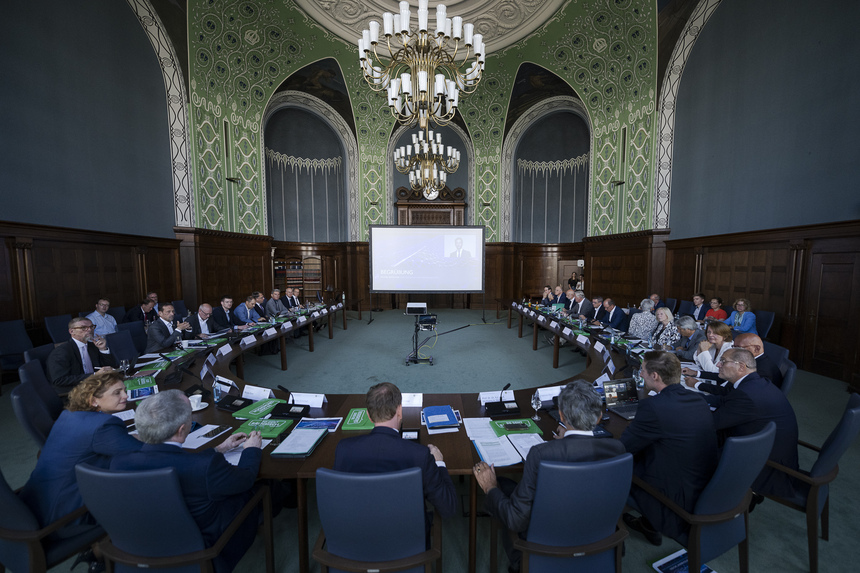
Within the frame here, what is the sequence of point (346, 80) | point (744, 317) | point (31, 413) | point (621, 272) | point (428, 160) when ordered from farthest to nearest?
1. point (346, 80)
2. point (621, 272)
3. point (428, 160)
4. point (744, 317)
5. point (31, 413)

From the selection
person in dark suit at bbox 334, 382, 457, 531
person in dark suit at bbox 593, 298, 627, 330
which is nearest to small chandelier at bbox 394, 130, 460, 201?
person in dark suit at bbox 593, 298, 627, 330

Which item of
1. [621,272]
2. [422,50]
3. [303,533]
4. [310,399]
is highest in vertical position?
[422,50]

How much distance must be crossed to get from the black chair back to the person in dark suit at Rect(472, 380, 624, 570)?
615 centimetres

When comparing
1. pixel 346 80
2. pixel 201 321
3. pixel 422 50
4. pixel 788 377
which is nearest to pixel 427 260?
pixel 422 50

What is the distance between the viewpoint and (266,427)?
216 cm

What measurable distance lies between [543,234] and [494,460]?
11.9 metres

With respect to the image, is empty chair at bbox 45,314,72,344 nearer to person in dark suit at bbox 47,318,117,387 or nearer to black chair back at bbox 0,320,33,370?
black chair back at bbox 0,320,33,370

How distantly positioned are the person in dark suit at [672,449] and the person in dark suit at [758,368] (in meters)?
1.13

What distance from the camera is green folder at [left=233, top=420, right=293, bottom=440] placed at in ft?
6.84

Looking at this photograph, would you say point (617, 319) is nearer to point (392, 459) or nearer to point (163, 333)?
point (392, 459)

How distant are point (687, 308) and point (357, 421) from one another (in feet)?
24.8

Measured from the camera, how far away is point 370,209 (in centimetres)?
1180

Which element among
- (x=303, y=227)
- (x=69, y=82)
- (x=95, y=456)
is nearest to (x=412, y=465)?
(x=95, y=456)

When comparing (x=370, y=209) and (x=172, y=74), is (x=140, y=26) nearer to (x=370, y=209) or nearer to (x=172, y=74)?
(x=172, y=74)
